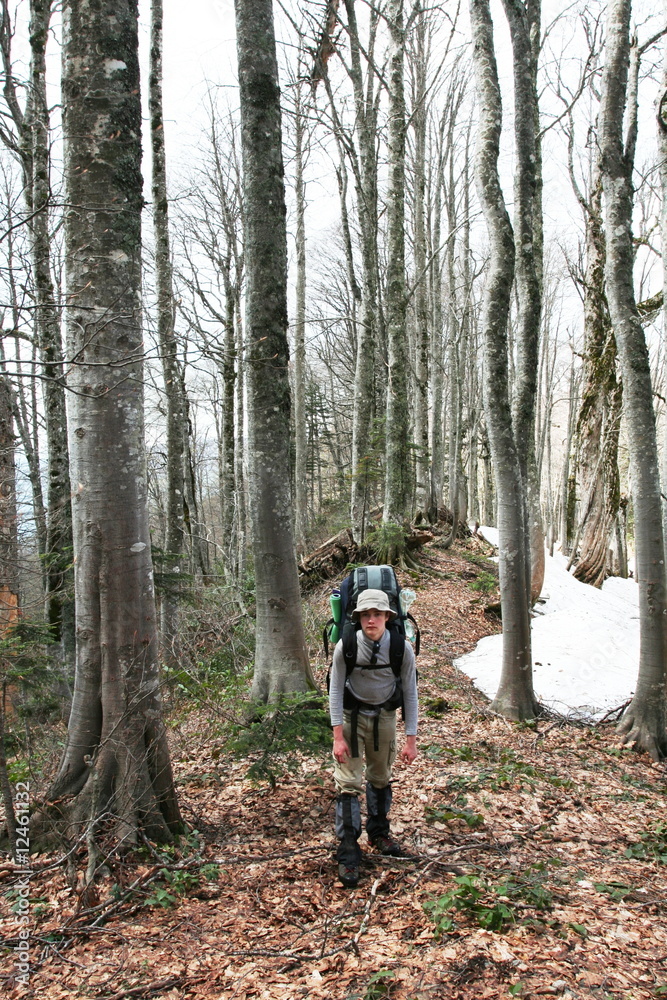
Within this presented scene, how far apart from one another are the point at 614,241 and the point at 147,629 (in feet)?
21.9

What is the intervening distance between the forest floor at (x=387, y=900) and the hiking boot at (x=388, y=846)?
0.07 metres

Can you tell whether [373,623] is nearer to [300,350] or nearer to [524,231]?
[524,231]

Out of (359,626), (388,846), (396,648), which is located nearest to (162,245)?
(359,626)

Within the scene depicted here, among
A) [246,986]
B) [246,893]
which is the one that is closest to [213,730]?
[246,893]

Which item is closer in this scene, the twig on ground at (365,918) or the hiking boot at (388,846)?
the twig on ground at (365,918)

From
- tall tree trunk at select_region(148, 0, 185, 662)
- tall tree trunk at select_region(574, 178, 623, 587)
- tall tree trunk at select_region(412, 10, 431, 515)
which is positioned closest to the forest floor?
tall tree trunk at select_region(148, 0, 185, 662)

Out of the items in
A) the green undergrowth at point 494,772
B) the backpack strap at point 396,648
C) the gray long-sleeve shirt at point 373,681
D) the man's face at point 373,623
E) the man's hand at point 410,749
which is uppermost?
the man's face at point 373,623

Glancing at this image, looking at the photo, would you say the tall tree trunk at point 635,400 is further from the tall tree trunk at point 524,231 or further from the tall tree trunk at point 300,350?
the tall tree trunk at point 300,350

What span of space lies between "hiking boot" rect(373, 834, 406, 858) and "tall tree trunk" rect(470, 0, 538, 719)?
3411 millimetres

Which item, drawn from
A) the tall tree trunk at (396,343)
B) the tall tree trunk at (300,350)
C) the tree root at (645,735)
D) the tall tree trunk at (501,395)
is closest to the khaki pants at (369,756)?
the tall tree trunk at (501,395)

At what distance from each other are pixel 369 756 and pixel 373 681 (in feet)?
1.78

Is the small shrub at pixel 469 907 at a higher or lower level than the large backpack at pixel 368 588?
lower

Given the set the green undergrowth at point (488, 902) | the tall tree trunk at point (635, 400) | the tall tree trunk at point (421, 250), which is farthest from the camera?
the tall tree trunk at point (421, 250)

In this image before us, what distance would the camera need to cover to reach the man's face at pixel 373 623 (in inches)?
144
